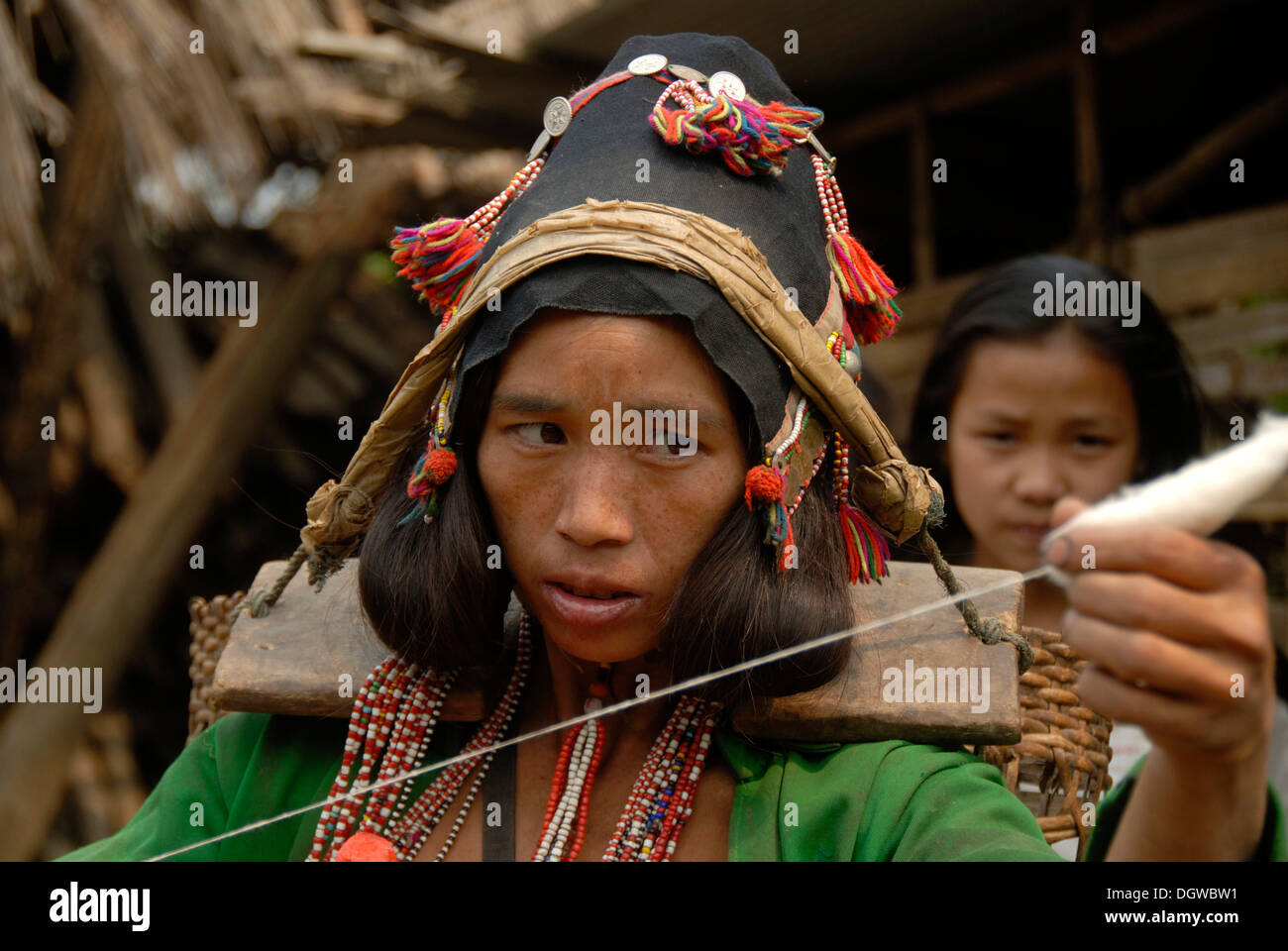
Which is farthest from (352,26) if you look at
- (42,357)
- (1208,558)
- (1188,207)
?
(1208,558)

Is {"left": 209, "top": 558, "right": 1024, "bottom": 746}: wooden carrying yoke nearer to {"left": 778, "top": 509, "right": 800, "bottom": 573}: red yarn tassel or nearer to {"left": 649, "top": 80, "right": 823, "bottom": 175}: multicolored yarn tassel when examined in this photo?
{"left": 778, "top": 509, "right": 800, "bottom": 573}: red yarn tassel

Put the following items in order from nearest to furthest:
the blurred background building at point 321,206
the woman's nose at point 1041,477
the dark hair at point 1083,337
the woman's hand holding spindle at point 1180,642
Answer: the woman's hand holding spindle at point 1180,642
the woman's nose at point 1041,477
the dark hair at point 1083,337
the blurred background building at point 321,206

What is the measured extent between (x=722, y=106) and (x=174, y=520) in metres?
3.86

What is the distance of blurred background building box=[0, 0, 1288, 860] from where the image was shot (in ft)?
13.7

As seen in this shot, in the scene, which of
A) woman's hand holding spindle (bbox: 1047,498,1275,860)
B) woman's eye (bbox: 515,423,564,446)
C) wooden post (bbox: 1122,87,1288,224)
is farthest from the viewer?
wooden post (bbox: 1122,87,1288,224)

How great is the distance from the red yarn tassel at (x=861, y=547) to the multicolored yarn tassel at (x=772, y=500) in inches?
9.3

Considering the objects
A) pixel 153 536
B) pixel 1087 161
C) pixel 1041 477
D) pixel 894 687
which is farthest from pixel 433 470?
pixel 153 536

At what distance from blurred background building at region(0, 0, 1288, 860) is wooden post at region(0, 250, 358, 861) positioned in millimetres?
13

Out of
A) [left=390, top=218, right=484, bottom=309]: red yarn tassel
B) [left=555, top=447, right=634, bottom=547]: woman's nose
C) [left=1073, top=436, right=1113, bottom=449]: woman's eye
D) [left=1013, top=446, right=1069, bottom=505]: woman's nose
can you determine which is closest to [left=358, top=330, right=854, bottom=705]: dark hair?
[left=555, top=447, right=634, bottom=547]: woman's nose

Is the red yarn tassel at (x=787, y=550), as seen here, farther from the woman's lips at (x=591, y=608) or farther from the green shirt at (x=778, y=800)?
the green shirt at (x=778, y=800)

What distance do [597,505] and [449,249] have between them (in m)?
0.61

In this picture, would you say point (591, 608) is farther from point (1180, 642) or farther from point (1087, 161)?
point (1087, 161)

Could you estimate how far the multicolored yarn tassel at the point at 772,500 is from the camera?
5.70 feet

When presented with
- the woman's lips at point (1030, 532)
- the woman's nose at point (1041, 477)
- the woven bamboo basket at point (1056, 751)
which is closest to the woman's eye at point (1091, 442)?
the woman's nose at point (1041, 477)
